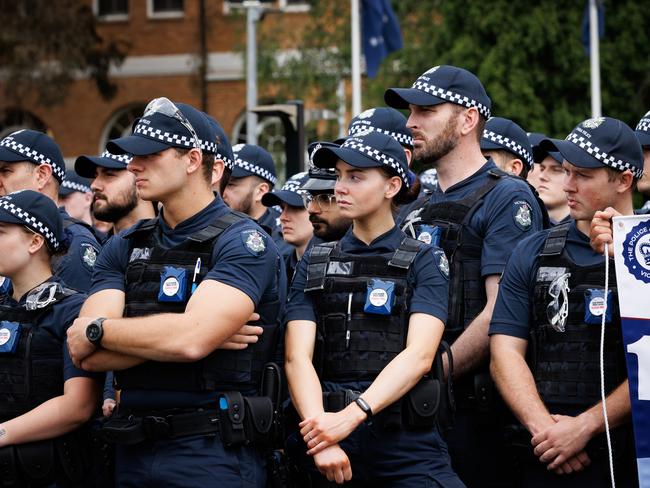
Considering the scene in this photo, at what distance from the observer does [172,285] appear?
554 centimetres

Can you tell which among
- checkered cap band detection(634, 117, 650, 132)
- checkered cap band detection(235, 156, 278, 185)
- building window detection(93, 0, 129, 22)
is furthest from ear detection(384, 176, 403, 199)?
building window detection(93, 0, 129, 22)

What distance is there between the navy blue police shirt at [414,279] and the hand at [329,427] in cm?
54

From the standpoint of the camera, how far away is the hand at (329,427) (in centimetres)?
548

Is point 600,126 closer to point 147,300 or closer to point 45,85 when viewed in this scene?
point 147,300

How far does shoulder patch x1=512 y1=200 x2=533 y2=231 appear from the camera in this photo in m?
6.45

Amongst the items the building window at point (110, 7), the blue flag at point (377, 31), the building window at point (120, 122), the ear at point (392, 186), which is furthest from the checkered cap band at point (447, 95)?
the building window at point (110, 7)

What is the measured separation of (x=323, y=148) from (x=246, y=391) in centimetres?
123

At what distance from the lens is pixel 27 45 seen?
2845cm

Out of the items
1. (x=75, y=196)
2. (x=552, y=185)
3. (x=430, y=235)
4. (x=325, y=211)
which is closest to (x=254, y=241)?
(x=430, y=235)

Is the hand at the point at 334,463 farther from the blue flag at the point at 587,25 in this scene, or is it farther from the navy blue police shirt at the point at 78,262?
the blue flag at the point at 587,25

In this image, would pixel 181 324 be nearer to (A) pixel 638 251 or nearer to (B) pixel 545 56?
(A) pixel 638 251

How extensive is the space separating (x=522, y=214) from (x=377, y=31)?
11749 millimetres

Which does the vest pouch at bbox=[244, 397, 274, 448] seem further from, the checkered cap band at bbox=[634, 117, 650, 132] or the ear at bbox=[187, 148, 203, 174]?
the checkered cap band at bbox=[634, 117, 650, 132]

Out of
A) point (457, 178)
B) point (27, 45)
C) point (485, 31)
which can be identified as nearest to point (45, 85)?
point (27, 45)
